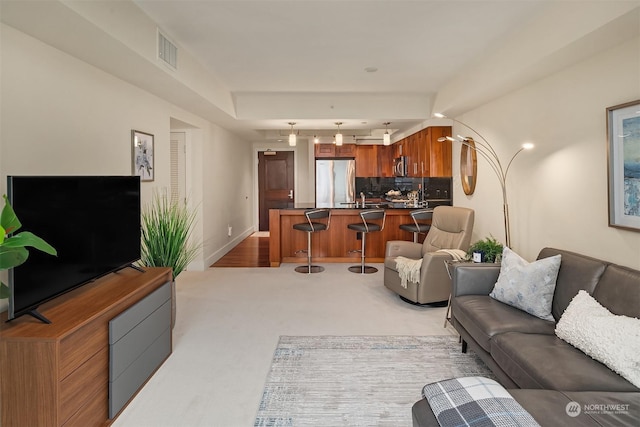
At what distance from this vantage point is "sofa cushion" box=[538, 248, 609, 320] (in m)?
2.25

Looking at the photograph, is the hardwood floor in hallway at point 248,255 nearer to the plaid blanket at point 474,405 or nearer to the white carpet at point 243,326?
the white carpet at point 243,326

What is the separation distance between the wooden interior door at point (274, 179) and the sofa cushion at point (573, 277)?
7183 millimetres

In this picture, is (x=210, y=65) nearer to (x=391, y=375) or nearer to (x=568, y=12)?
(x=568, y=12)

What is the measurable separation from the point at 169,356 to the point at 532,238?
3.33m

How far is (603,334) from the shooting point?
1789mm

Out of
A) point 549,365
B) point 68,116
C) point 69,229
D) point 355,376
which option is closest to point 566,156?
point 549,365

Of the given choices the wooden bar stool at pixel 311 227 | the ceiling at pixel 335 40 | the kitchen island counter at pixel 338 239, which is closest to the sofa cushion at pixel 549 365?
the ceiling at pixel 335 40

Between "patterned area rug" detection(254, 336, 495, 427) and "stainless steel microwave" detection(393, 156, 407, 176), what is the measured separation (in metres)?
4.46

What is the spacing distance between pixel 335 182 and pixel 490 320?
5994 millimetres

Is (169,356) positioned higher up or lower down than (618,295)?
lower down

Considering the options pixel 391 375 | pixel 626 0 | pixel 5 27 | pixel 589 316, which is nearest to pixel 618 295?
pixel 589 316

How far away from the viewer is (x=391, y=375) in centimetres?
244

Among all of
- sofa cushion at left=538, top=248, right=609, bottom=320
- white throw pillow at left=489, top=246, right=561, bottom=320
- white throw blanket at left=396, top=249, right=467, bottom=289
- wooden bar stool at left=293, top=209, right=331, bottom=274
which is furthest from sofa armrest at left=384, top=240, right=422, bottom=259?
sofa cushion at left=538, top=248, right=609, bottom=320

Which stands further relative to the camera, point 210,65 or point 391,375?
point 210,65
